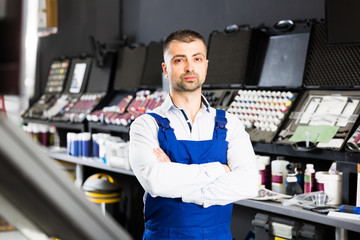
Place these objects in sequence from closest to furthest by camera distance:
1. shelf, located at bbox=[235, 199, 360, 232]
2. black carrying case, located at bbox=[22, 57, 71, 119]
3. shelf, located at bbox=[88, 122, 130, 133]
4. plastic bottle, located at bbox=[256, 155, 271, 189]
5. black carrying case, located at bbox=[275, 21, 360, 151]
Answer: shelf, located at bbox=[235, 199, 360, 232]
black carrying case, located at bbox=[275, 21, 360, 151]
plastic bottle, located at bbox=[256, 155, 271, 189]
shelf, located at bbox=[88, 122, 130, 133]
black carrying case, located at bbox=[22, 57, 71, 119]

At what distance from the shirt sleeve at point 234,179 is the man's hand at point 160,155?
0.17 meters

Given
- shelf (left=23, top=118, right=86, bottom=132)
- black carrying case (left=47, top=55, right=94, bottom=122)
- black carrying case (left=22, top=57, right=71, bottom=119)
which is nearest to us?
shelf (left=23, top=118, right=86, bottom=132)

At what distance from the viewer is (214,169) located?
6.53 feet

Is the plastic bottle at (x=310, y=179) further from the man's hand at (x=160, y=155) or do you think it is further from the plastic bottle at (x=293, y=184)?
the man's hand at (x=160, y=155)

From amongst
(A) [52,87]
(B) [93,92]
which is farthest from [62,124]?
(A) [52,87]

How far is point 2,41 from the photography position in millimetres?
369

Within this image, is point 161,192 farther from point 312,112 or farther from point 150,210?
point 312,112

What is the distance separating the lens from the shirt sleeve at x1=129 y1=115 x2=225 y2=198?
75.7 inches

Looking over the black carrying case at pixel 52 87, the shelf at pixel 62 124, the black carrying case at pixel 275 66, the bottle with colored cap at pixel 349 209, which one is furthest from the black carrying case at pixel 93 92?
the bottle with colored cap at pixel 349 209

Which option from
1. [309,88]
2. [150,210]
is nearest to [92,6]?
[309,88]

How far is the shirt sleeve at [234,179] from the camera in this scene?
193 cm

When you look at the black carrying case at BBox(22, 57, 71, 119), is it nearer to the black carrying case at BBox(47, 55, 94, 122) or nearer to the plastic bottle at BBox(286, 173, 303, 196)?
the black carrying case at BBox(47, 55, 94, 122)

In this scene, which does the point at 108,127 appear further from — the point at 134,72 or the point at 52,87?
the point at 52,87

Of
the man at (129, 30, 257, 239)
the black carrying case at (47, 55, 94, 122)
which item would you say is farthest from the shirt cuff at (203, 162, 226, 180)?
the black carrying case at (47, 55, 94, 122)
